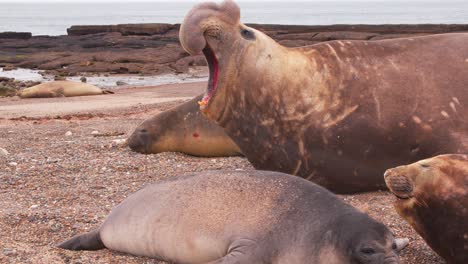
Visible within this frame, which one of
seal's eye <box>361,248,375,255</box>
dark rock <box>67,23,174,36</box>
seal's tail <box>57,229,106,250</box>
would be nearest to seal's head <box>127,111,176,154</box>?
seal's tail <box>57,229,106,250</box>

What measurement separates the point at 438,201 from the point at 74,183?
3159 millimetres

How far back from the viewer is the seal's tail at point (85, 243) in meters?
4.30

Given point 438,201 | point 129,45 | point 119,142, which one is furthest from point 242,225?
point 129,45

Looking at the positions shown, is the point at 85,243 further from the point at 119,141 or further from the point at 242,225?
the point at 119,141

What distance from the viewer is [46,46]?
37125 mm

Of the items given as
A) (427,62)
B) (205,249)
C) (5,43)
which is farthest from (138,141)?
(5,43)

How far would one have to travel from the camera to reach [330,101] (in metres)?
5.45

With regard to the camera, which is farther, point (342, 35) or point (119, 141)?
point (342, 35)

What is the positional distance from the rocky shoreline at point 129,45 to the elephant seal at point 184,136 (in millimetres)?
18164

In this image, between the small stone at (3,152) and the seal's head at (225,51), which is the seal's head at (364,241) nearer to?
the seal's head at (225,51)

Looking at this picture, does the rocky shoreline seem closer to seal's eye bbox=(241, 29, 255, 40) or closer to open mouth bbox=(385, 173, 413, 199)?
seal's eye bbox=(241, 29, 255, 40)

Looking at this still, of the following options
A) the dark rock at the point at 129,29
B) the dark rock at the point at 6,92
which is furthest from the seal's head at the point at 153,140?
the dark rock at the point at 129,29

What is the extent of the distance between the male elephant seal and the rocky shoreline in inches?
819

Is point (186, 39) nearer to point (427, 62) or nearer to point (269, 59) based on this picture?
point (269, 59)
